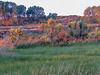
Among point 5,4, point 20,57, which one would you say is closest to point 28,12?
point 5,4

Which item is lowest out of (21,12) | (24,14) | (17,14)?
(17,14)

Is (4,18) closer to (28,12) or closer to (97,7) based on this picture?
(28,12)

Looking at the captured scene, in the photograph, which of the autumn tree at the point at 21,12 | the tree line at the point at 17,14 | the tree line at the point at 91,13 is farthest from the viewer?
the autumn tree at the point at 21,12

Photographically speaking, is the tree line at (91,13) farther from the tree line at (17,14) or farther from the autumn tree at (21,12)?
the autumn tree at (21,12)

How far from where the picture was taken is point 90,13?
4794 cm

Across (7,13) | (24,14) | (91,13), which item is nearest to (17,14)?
(24,14)

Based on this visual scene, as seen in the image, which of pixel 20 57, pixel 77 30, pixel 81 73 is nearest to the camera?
pixel 81 73

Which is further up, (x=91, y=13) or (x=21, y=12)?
(x=21, y=12)

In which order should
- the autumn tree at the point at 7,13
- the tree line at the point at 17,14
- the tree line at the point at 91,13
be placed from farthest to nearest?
the tree line at the point at 91,13 < the tree line at the point at 17,14 < the autumn tree at the point at 7,13

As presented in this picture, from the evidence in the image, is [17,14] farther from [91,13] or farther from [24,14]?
[91,13]

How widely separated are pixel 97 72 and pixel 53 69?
5.34 ft

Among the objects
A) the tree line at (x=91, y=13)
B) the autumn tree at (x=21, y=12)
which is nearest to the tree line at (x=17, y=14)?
the autumn tree at (x=21, y=12)

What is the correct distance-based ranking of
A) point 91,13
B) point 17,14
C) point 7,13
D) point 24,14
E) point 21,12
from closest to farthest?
point 7,13 < point 17,14 < point 91,13 < point 21,12 < point 24,14

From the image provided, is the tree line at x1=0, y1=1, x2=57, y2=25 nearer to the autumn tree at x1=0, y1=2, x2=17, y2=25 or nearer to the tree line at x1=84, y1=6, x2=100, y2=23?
the autumn tree at x1=0, y1=2, x2=17, y2=25
